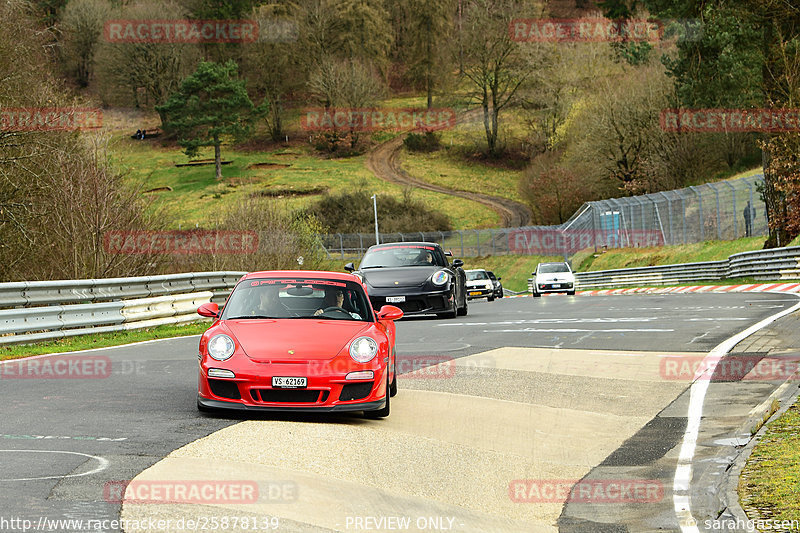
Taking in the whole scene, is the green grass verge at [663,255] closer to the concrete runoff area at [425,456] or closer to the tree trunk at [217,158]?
the concrete runoff area at [425,456]

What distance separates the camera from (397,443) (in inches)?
327

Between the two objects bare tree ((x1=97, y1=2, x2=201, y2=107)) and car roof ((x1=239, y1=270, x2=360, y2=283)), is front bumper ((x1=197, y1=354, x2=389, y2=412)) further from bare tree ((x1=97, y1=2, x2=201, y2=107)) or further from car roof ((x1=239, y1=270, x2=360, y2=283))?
bare tree ((x1=97, y1=2, x2=201, y2=107))

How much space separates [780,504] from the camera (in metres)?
6.17

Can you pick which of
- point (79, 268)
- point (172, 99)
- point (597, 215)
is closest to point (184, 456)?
point (79, 268)

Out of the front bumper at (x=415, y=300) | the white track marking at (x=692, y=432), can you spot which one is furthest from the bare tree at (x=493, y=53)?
the white track marking at (x=692, y=432)

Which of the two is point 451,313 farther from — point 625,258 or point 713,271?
point 625,258

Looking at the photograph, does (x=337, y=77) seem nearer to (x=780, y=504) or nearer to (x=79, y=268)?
(x=79, y=268)

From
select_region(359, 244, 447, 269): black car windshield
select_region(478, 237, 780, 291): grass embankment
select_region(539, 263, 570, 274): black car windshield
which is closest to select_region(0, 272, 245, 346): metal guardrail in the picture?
select_region(359, 244, 447, 269): black car windshield

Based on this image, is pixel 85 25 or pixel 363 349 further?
pixel 85 25

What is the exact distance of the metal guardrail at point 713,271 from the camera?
105 ft

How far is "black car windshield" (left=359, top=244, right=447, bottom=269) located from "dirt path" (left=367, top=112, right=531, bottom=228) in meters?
66.8

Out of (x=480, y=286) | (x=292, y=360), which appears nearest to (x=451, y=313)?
(x=292, y=360)

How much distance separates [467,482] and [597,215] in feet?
173

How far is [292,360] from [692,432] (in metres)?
3.68
